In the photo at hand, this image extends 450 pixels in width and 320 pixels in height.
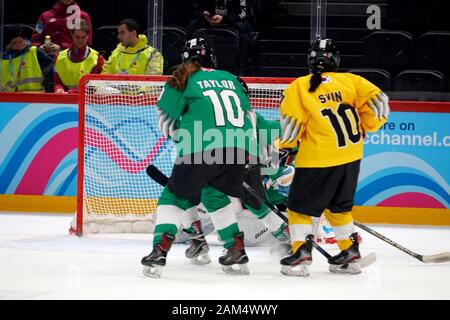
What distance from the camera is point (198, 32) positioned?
28.3 ft

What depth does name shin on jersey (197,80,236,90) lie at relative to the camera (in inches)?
225

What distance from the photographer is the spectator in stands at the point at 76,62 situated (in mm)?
8805

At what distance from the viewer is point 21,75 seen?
8891 millimetres

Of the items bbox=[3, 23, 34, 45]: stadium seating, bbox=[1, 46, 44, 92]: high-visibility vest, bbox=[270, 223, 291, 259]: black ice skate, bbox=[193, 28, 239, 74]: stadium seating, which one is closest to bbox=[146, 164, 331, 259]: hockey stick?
bbox=[270, 223, 291, 259]: black ice skate

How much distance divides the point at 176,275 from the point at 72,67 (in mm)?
3550


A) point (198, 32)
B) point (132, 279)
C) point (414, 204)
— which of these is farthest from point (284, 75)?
point (132, 279)

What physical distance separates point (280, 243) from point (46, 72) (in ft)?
11.3

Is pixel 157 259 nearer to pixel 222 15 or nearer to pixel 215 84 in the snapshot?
pixel 215 84

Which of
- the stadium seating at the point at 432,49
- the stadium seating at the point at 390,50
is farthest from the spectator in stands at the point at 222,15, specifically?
the stadium seating at the point at 432,49

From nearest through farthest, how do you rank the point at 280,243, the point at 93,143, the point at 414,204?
1. the point at 280,243
2. the point at 93,143
3. the point at 414,204

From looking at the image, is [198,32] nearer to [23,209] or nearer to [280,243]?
[23,209]

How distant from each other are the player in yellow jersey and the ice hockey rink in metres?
0.21

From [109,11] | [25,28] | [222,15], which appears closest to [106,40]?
[109,11]

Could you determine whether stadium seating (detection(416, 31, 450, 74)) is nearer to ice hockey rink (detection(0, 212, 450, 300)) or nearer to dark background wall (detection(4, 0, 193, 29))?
ice hockey rink (detection(0, 212, 450, 300))
